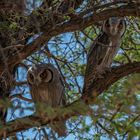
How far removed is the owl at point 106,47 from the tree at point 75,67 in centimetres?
13

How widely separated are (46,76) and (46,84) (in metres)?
0.12

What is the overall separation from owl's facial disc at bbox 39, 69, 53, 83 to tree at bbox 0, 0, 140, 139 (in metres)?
0.22

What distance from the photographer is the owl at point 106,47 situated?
5602mm

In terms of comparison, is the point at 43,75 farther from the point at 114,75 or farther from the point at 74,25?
the point at 114,75

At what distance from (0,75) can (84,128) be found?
59.5 inches

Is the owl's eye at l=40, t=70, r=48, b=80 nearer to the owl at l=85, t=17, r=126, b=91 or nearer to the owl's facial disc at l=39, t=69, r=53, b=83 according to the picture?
the owl's facial disc at l=39, t=69, r=53, b=83

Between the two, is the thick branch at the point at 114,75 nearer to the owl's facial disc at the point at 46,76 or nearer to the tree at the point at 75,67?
the tree at the point at 75,67

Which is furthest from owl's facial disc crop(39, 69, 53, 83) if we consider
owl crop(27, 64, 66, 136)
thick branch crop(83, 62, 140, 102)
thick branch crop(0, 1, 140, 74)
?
thick branch crop(83, 62, 140, 102)

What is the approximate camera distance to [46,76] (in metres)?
5.51

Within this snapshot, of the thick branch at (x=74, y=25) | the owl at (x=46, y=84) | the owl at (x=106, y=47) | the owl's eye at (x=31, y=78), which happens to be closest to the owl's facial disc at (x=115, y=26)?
the owl at (x=106, y=47)

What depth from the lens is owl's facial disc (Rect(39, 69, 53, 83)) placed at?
17.7 ft

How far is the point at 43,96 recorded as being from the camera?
5.59 meters

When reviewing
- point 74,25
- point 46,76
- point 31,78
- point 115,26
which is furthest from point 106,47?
point 74,25

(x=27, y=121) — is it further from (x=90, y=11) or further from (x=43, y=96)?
(x=43, y=96)
